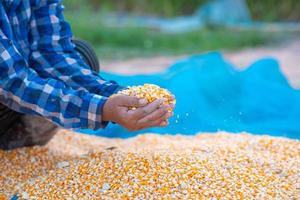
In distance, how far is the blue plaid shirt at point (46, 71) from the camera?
205cm

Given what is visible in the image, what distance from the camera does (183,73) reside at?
3.40 metres

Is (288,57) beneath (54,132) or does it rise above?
above

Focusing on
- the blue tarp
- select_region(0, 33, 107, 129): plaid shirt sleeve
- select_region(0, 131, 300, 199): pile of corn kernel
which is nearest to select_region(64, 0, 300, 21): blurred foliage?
the blue tarp

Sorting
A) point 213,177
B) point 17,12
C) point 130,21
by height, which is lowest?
point 17,12

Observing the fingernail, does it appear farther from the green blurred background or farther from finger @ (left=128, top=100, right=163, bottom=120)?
the green blurred background

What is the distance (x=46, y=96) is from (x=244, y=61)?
3056 millimetres

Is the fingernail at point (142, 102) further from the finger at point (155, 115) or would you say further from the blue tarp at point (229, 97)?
the blue tarp at point (229, 97)

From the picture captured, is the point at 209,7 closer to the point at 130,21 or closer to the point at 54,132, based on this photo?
the point at 130,21

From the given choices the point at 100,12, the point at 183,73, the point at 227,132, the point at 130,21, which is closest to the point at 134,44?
the point at 130,21

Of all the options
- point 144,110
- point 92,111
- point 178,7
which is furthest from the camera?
point 178,7

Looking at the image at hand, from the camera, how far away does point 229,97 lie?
3.30 m

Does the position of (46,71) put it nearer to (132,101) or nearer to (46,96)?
(46,96)

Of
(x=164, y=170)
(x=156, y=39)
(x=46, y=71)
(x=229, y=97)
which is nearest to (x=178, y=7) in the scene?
(x=156, y=39)

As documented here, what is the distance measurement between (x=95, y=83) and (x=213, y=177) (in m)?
0.58
